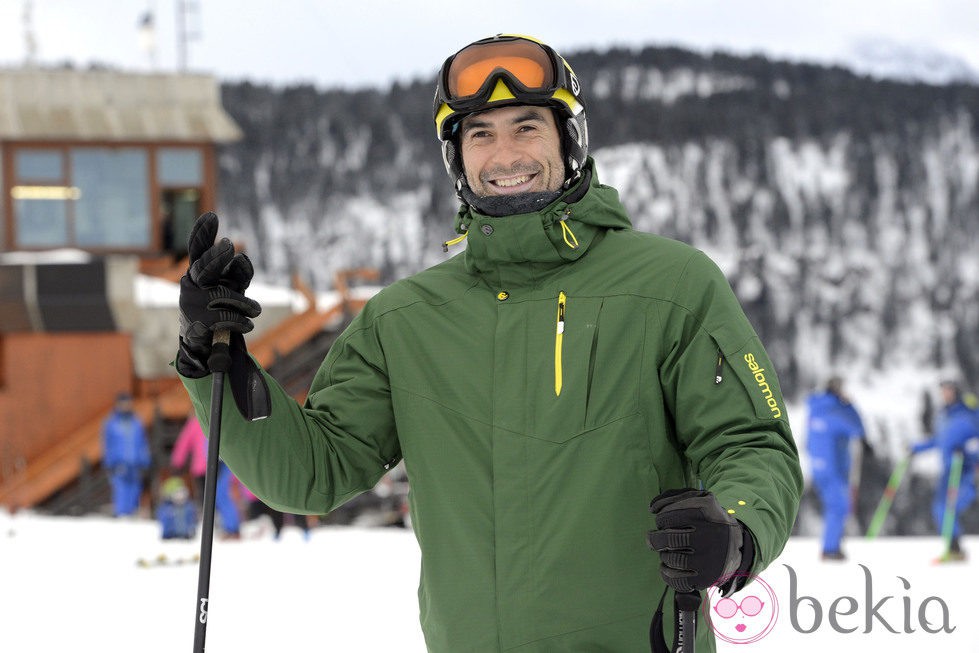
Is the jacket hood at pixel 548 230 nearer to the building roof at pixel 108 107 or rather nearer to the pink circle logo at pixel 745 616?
the pink circle logo at pixel 745 616

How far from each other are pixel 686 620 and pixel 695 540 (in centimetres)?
23

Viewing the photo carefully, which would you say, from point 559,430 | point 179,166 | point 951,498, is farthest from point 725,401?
point 179,166

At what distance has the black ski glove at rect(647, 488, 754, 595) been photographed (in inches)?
70.2

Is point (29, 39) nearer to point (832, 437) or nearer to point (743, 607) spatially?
point (832, 437)

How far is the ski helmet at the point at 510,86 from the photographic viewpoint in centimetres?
235

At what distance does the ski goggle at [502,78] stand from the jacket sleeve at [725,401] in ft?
1.72

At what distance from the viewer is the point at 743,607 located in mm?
6301

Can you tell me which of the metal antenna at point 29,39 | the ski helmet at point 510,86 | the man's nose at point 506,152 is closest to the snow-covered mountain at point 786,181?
the metal antenna at point 29,39

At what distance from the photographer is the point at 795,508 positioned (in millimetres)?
2057

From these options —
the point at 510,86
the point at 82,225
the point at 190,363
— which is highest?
the point at 510,86

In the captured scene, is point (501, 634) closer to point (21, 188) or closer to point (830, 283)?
point (21, 188)

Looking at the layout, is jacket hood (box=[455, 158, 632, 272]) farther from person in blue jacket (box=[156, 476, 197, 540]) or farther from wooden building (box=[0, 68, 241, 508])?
wooden building (box=[0, 68, 241, 508])

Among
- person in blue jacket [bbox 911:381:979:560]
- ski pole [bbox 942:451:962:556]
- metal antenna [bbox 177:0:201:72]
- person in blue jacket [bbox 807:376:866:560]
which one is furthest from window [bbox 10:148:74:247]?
ski pole [bbox 942:451:962:556]

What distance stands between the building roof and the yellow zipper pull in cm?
1706
